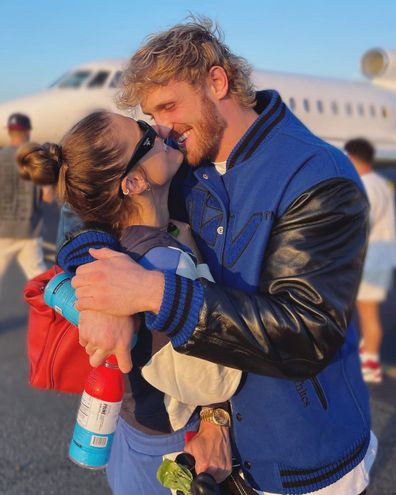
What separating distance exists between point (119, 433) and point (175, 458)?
10.9 inches

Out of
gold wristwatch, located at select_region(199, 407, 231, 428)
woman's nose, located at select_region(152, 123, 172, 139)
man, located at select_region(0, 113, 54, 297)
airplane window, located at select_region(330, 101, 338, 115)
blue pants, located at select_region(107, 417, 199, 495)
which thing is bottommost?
airplane window, located at select_region(330, 101, 338, 115)

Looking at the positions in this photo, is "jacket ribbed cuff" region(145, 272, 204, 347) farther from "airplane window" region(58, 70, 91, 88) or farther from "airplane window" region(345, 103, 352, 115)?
"airplane window" region(345, 103, 352, 115)

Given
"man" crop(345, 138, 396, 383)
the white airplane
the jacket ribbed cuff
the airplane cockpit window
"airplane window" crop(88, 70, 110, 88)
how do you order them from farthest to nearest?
the airplane cockpit window
"airplane window" crop(88, 70, 110, 88)
the white airplane
"man" crop(345, 138, 396, 383)
the jacket ribbed cuff

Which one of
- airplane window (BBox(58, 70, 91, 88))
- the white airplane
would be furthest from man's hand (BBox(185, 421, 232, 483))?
airplane window (BBox(58, 70, 91, 88))

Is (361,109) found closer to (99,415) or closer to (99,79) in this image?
(99,79)

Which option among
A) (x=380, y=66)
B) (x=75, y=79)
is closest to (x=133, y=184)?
(x=75, y=79)

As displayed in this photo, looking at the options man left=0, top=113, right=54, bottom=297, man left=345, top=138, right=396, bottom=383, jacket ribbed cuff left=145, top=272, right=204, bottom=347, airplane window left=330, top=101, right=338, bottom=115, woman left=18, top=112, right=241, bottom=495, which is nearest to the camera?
jacket ribbed cuff left=145, top=272, right=204, bottom=347

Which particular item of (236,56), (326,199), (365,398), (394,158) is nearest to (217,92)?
(236,56)

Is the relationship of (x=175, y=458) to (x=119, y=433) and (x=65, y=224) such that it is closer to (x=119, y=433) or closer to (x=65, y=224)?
(x=119, y=433)

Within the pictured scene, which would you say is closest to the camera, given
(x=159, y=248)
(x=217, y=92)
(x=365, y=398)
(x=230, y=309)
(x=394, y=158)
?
(x=230, y=309)

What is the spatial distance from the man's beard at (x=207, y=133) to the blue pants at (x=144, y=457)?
80 cm

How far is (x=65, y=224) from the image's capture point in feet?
5.62

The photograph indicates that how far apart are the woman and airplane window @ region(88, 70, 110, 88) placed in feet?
44.9

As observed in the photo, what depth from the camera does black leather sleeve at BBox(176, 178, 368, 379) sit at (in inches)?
49.2
